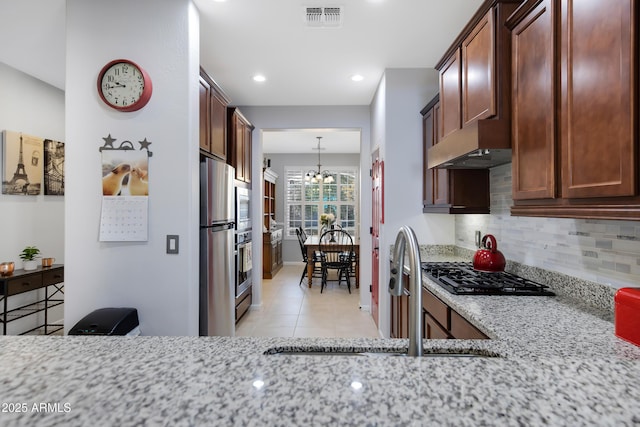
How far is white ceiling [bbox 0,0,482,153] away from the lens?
2.24 m

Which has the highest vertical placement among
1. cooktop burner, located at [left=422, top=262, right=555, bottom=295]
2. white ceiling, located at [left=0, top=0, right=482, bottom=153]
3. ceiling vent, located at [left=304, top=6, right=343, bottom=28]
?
white ceiling, located at [left=0, top=0, right=482, bottom=153]

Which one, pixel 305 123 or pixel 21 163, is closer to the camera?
pixel 21 163

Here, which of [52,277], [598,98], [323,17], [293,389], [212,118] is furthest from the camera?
[52,277]

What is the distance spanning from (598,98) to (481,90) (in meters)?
0.78

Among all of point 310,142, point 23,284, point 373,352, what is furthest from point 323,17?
point 310,142

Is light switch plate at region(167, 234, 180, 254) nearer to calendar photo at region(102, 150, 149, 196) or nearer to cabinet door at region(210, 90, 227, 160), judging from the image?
calendar photo at region(102, 150, 149, 196)

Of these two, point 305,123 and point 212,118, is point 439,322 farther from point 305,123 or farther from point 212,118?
point 305,123

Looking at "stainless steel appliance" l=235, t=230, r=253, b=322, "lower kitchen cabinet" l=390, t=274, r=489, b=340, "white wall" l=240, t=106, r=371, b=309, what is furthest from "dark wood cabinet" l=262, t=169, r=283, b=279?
"lower kitchen cabinet" l=390, t=274, r=489, b=340

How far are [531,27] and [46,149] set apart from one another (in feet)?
14.0

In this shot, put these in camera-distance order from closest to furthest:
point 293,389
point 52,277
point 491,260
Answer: point 293,389
point 491,260
point 52,277

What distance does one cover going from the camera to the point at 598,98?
3.58 feet

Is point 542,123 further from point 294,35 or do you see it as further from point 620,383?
point 294,35

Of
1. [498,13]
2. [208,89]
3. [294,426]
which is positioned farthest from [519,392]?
[208,89]

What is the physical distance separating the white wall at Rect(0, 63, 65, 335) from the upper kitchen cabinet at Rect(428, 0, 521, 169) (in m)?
3.83
